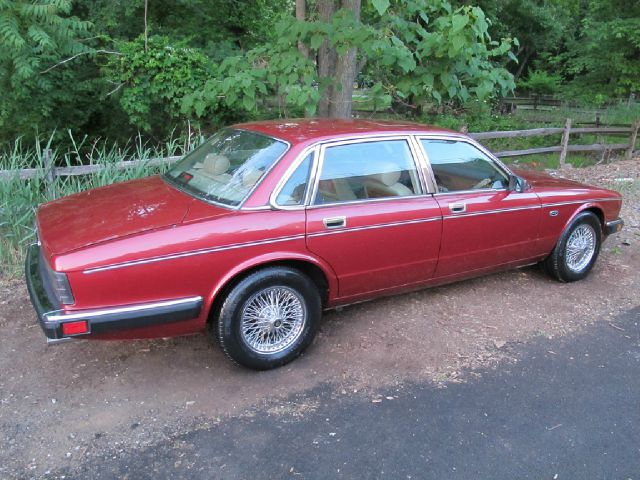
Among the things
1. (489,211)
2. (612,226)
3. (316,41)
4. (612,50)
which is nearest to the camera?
(489,211)

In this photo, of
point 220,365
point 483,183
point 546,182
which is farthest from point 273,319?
point 546,182

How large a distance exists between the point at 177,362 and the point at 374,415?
55.1 inches

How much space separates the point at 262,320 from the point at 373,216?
1.06 meters

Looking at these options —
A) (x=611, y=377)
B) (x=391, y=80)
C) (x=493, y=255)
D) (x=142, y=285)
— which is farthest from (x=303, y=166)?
(x=391, y=80)

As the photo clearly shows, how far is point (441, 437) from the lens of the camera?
306 cm

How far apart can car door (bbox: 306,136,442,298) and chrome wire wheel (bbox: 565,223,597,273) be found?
172cm

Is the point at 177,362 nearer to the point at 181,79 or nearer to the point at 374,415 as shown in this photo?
the point at 374,415

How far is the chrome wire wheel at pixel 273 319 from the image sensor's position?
354cm

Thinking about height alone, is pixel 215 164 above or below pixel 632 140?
above

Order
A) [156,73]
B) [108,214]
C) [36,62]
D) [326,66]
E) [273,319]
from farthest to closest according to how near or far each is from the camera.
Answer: [156,73] < [36,62] < [326,66] < [273,319] < [108,214]

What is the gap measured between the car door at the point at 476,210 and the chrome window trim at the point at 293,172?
99 centimetres

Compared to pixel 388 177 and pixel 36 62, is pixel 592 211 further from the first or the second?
pixel 36 62

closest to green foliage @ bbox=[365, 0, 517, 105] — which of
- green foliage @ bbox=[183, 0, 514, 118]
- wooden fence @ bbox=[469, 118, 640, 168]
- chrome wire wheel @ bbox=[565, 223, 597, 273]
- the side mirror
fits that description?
green foliage @ bbox=[183, 0, 514, 118]

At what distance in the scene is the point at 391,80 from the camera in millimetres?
Result: 6879
